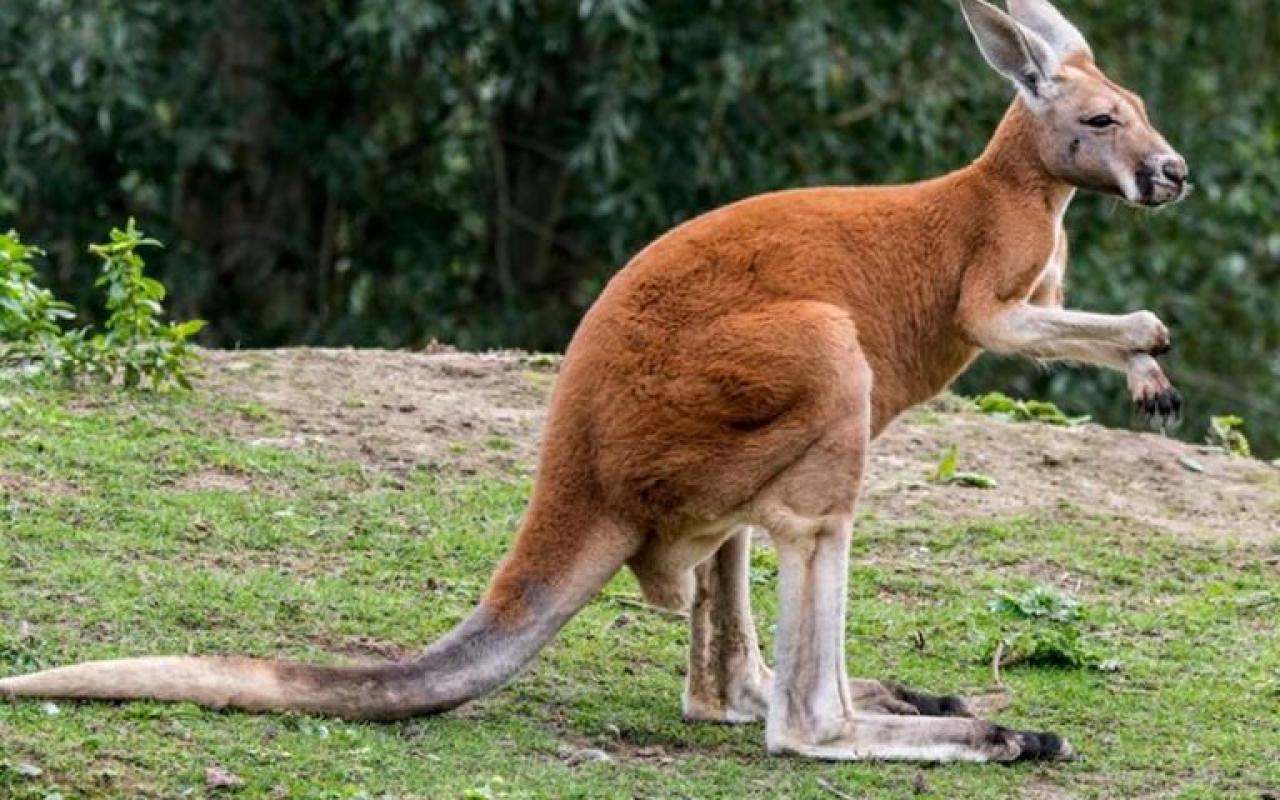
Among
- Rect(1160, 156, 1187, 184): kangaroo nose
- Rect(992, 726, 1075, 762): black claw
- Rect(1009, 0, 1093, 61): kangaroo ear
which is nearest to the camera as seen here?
Rect(992, 726, 1075, 762): black claw

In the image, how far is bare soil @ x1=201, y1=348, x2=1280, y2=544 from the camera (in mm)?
7770

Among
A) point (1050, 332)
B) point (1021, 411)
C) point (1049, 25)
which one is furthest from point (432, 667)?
point (1021, 411)

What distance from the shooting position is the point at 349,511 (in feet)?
23.5

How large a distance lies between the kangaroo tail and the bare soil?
1.93 metres

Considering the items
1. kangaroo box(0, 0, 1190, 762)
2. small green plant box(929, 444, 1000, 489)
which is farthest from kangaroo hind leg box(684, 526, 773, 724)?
small green plant box(929, 444, 1000, 489)

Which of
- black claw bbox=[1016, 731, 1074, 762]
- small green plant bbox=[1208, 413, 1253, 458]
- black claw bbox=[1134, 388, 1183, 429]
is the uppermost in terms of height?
black claw bbox=[1134, 388, 1183, 429]

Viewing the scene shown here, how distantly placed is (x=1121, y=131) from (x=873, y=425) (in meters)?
0.95

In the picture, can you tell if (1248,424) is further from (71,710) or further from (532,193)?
(71,710)

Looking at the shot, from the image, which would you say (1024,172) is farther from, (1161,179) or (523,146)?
(523,146)

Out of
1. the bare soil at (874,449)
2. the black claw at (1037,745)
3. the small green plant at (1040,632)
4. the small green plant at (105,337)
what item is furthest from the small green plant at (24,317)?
the black claw at (1037,745)

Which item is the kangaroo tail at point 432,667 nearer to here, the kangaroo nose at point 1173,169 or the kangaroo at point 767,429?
the kangaroo at point 767,429

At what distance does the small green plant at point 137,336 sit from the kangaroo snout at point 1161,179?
283 cm

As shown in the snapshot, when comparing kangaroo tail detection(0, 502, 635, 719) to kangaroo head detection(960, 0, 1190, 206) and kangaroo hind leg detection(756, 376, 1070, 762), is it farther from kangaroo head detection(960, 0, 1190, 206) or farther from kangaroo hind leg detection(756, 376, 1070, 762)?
kangaroo head detection(960, 0, 1190, 206)

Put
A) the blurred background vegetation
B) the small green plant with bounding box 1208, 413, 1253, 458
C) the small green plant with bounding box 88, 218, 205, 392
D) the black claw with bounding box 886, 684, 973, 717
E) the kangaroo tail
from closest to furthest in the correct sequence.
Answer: the kangaroo tail, the black claw with bounding box 886, 684, 973, 717, the small green plant with bounding box 88, 218, 205, 392, the small green plant with bounding box 1208, 413, 1253, 458, the blurred background vegetation
